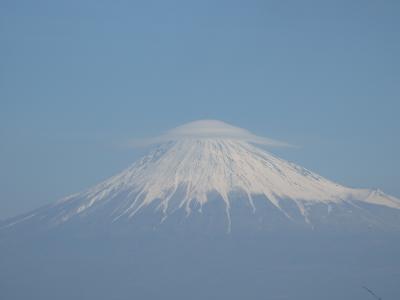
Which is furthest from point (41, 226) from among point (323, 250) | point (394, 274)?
point (394, 274)

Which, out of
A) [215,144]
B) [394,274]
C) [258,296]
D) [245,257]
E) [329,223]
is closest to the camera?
[258,296]

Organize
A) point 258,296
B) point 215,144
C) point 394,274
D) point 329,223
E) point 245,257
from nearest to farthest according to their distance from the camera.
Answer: point 258,296 < point 394,274 < point 245,257 < point 329,223 < point 215,144

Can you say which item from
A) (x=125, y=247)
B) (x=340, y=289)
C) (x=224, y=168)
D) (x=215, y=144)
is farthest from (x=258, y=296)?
(x=215, y=144)

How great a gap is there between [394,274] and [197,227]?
1923cm

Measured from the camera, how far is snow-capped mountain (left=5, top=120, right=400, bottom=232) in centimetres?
8394

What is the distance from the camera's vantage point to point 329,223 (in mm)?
83812

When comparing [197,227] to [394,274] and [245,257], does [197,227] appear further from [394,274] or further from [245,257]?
[394,274]

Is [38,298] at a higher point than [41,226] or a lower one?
lower

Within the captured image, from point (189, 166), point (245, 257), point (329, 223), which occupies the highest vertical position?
point (189, 166)

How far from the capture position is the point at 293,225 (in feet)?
269

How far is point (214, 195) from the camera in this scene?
84.9 m

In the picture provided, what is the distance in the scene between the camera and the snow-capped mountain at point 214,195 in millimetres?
83938

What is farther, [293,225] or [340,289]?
[293,225]

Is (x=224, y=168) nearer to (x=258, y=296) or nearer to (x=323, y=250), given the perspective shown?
(x=323, y=250)
